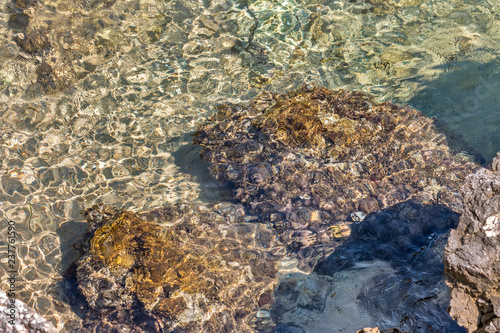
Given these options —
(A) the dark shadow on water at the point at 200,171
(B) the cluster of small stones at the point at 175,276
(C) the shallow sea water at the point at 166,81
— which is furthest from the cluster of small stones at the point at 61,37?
(B) the cluster of small stones at the point at 175,276

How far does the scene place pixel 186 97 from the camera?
598cm

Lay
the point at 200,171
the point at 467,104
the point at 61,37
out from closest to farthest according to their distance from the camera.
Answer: the point at 200,171 < the point at 467,104 < the point at 61,37

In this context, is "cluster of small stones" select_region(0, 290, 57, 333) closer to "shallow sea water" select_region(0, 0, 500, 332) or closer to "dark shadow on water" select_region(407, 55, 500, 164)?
"shallow sea water" select_region(0, 0, 500, 332)

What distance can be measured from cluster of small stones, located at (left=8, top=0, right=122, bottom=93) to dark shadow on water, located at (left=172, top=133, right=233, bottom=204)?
7.37 ft

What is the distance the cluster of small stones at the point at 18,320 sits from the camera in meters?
2.75

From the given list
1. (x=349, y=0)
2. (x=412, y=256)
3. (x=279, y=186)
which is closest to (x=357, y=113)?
(x=279, y=186)

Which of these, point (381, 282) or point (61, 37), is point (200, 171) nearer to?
point (381, 282)

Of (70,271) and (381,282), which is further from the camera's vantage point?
(70,271)

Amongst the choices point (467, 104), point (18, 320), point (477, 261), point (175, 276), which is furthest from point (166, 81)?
point (477, 261)

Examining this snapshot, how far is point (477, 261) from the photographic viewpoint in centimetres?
247

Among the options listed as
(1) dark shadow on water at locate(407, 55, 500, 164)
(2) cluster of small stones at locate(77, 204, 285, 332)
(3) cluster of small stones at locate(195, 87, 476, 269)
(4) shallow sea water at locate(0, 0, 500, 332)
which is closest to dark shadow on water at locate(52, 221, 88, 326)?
(4) shallow sea water at locate(0, 0, 500, 332)

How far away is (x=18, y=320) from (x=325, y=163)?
3615mm

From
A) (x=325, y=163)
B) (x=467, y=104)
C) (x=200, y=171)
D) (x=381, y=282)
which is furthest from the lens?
(x=467, y=104)

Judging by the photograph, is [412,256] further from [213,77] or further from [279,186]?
[213,77]
